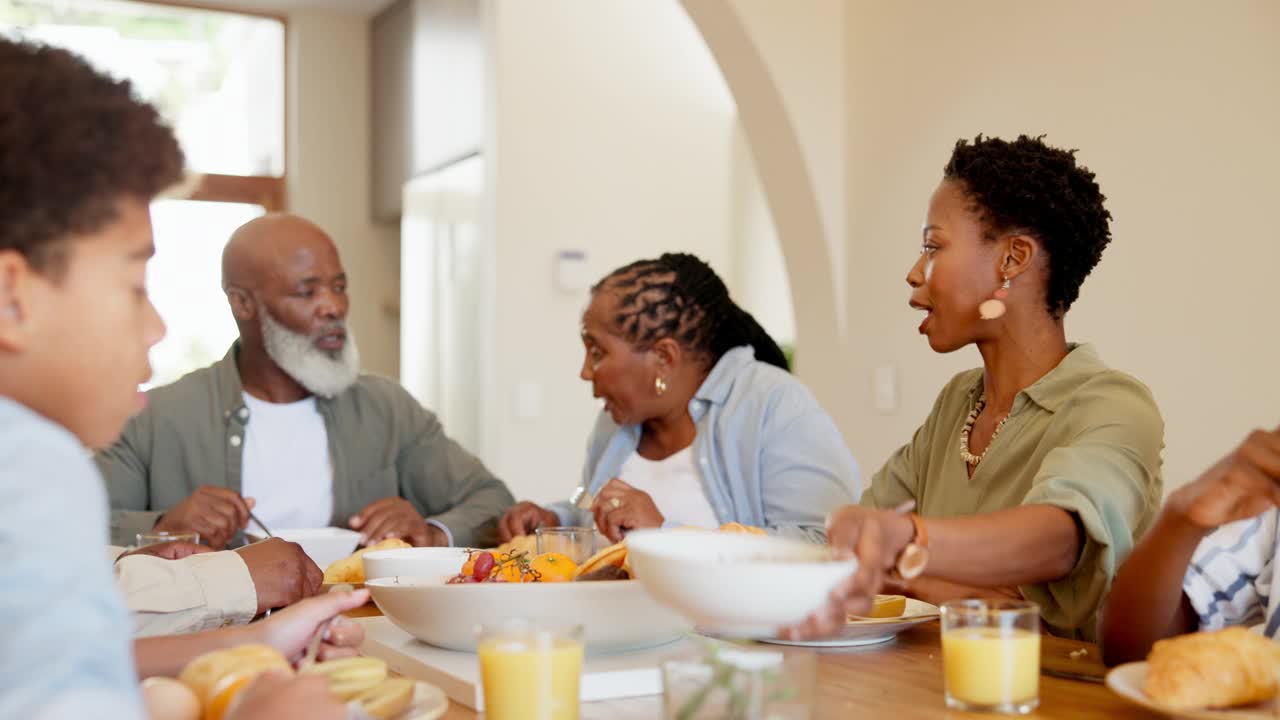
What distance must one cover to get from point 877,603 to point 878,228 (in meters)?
1.96

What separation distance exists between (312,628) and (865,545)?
0.51 meters

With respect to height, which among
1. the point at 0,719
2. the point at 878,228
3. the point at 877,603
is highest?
the point at 878,228

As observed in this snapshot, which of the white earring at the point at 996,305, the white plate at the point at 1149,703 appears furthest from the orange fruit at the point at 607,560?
the white earring at the point at 996,305

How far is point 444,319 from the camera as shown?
4730 mm

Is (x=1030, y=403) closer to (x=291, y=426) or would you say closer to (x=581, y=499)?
(x=581, y=499)

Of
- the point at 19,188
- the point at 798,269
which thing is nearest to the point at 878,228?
the point at 798,269

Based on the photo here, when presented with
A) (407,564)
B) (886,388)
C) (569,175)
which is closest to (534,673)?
(407,564)

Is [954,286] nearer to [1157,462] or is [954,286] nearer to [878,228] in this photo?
[1157,462]

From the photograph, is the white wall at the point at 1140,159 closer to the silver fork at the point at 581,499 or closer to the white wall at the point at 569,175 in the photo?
the silver fork at the point at 581,499

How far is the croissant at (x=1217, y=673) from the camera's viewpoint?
1025 millimetres

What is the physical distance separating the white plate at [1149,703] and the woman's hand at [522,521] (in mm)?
1421

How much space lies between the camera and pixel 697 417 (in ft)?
8.44

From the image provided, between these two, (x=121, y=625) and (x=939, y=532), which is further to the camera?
(x=939, y=532)

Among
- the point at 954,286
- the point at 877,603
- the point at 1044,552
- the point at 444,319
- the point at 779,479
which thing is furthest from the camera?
the point at 444,319
